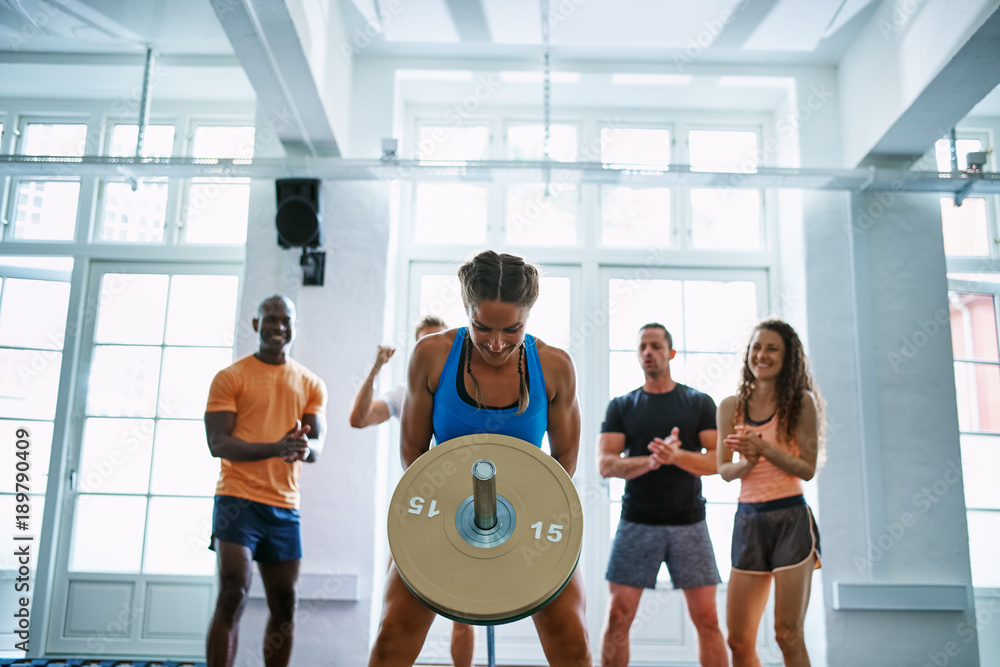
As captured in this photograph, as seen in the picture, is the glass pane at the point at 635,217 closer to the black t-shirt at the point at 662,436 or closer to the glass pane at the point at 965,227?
the black t-shirt at the point at 662,436

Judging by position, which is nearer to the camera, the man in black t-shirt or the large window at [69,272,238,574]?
the man in black t-shirt

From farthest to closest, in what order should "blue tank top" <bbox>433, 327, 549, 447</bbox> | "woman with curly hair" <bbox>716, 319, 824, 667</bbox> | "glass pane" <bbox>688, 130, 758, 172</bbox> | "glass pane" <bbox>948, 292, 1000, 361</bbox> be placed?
"glass pane" <bbox>688, 130, 758, 172</bbox> → "glass pane" <bbox>948, 292, 1000, 361</bbox> → "woman with curly hair" <bbox>716, 319, 824, 667</bbox> → "blue tank top" <bbox>433, 327, 549, 447</bbox>

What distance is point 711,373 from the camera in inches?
176

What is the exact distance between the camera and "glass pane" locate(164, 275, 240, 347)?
4387mm

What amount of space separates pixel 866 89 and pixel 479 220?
2.36 m

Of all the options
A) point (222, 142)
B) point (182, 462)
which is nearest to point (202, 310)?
point (182, 462)

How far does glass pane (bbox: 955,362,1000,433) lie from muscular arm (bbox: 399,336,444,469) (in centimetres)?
379

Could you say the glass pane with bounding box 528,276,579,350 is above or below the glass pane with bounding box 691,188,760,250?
below

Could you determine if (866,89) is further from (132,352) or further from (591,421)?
(132,352)

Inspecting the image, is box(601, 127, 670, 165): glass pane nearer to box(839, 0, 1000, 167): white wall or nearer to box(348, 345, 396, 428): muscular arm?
box(839, 0, 1000, 167): white wall

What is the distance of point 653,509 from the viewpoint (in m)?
3.12

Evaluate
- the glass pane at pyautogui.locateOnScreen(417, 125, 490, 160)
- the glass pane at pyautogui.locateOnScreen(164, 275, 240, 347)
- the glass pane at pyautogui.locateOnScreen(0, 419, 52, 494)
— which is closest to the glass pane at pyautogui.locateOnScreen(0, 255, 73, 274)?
the glass pane at pyautogui.locateOnScreen(164, 275, 240, 347)

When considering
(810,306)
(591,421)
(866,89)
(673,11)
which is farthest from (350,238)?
(866,89)

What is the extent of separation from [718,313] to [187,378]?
3.23m
